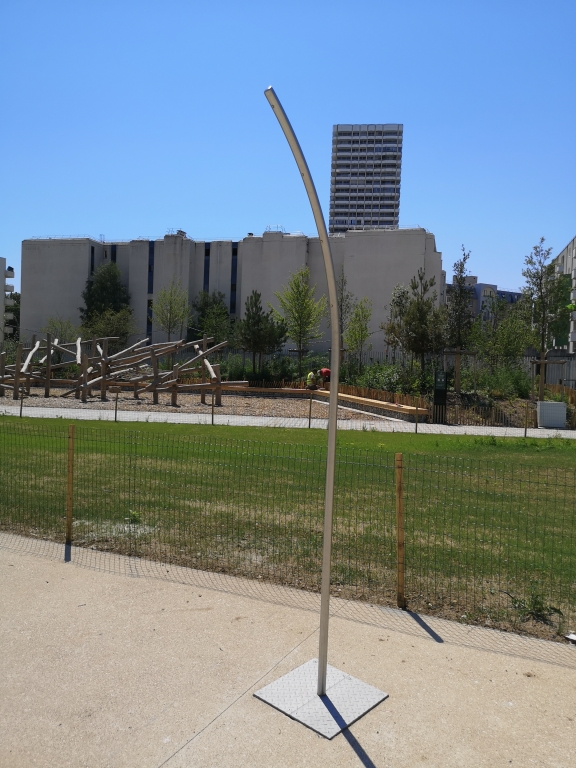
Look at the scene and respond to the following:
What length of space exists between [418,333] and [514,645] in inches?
1074

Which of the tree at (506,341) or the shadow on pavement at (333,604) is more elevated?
the tree at (506,341)

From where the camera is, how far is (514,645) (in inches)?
206

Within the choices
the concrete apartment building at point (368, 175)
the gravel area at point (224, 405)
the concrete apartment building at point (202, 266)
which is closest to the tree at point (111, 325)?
the concrete apartment building at point (202, 266)

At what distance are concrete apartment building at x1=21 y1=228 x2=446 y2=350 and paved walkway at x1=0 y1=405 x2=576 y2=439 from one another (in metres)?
34.4

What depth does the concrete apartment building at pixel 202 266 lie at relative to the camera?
58.5 metres

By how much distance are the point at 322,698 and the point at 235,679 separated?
620 mm

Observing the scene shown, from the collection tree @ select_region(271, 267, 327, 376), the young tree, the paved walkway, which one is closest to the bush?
the paved walkway

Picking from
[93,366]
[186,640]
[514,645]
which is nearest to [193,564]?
[186,640]

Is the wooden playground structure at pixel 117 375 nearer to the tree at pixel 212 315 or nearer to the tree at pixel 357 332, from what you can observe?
the tree at pixel 357 332

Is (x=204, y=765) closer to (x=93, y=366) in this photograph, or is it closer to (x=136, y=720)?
(x=136, y=720)

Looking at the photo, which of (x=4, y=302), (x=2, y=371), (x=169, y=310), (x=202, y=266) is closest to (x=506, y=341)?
(x=2, y=371)

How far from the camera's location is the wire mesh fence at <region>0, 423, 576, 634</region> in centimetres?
629

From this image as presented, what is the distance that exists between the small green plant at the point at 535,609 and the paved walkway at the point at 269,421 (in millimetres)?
15325

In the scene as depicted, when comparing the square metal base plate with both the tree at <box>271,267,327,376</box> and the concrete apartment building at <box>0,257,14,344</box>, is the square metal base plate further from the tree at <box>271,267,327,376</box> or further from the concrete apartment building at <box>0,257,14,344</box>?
the concrete apartment building at <box>0,257,14,344</box>
